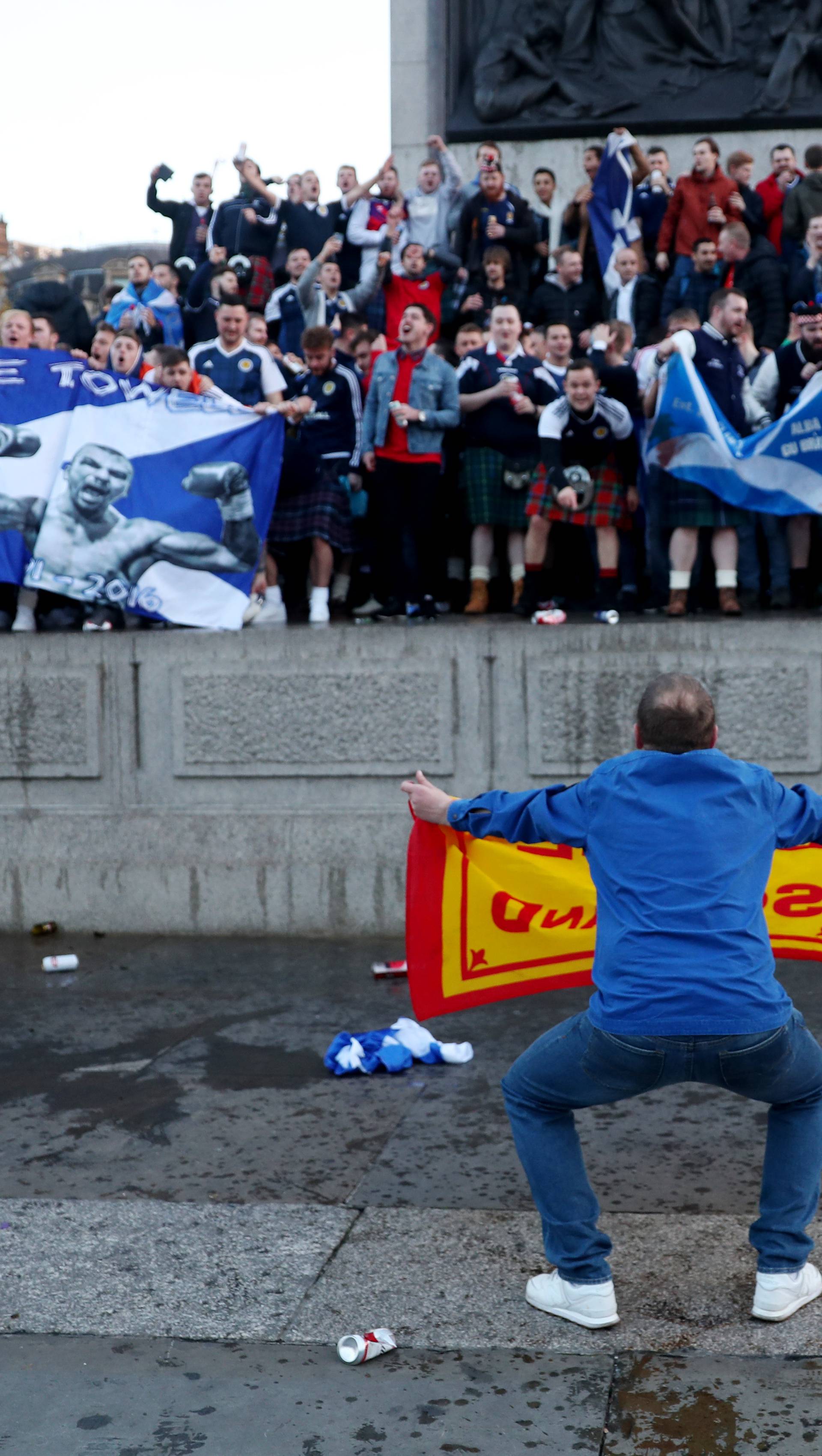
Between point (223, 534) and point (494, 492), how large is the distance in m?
1.56

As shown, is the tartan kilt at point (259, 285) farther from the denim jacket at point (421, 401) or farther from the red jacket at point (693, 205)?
the denim jacket at point (421, 401)

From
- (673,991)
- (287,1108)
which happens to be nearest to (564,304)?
(287,1108)

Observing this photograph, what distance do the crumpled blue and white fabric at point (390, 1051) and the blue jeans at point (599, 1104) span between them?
206cm

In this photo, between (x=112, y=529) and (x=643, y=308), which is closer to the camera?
(x=112, y=529)

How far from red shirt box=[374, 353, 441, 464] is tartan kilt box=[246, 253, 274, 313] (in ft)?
13.4

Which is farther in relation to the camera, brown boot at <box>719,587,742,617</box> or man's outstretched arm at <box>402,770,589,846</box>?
brown boot at <box>719,587,742,617</box>

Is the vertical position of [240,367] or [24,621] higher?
[240,367]

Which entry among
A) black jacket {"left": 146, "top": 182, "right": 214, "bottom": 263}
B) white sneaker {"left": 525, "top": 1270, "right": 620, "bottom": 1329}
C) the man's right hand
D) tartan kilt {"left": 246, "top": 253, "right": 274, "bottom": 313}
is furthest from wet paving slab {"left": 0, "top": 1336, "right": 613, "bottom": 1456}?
black jacket {"left": 146, "top": 182, "right": 214, "bottom": 263}

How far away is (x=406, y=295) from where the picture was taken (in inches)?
454

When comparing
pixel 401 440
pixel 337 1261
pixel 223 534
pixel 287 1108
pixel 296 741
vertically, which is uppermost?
pixel 401 440

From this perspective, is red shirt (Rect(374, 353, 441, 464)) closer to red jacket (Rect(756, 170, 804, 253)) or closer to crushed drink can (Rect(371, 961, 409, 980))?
crushed drink can (Rect(371, 961, 409, 980))

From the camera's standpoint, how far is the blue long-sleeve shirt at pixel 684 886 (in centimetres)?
337

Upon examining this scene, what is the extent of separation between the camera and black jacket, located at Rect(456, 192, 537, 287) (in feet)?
38.4

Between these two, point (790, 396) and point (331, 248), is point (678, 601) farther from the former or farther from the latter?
point (331, 248)
